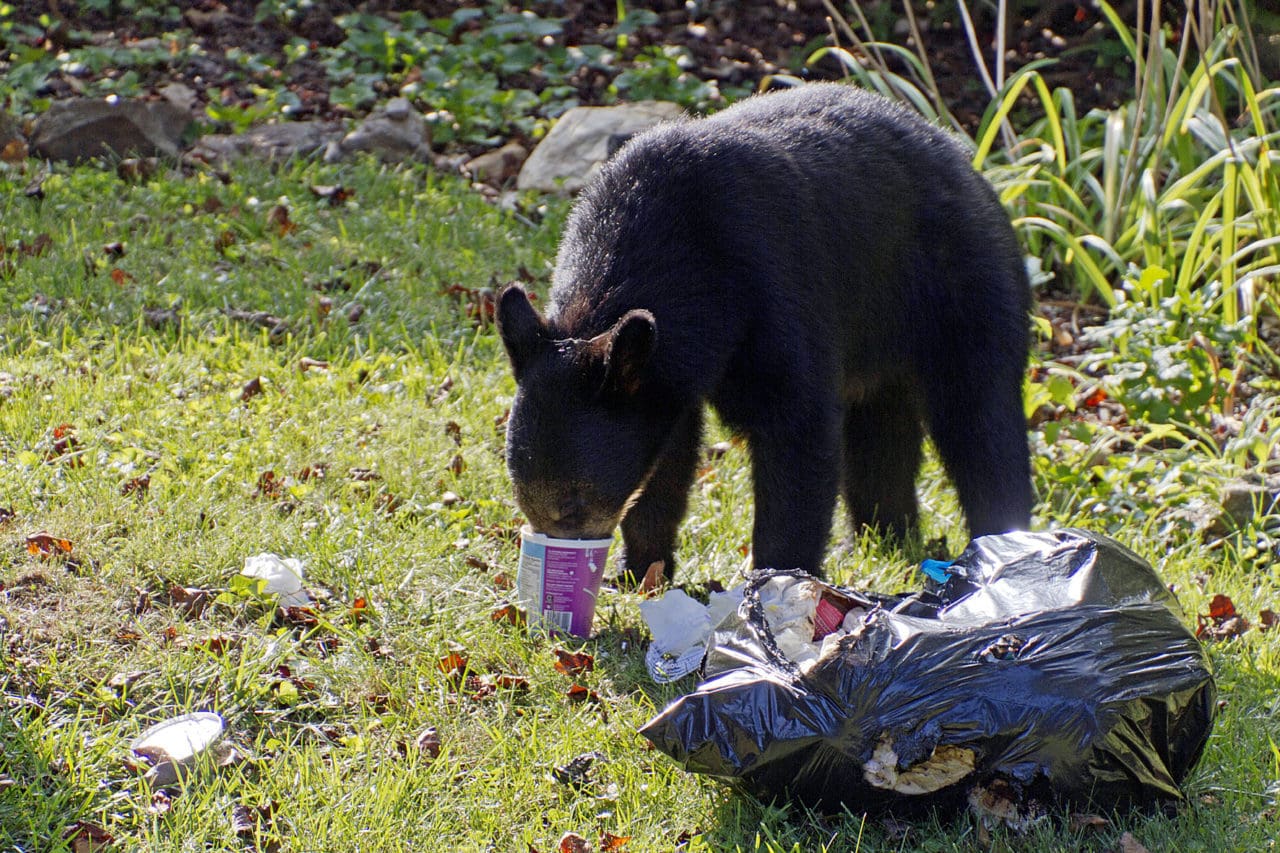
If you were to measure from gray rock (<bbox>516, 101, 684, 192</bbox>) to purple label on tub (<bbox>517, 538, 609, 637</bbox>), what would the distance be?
159 inches

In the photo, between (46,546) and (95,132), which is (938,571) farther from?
(95,132)

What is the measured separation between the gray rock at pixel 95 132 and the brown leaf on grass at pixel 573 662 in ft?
16.4

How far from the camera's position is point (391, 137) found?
778 centimetres

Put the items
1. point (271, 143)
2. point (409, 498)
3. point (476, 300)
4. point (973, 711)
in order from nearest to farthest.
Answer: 1. point (973, 711)
2. point (409, 498)
3. point (476, 300)
4. point (271, 143)

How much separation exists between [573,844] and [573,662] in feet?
2.42

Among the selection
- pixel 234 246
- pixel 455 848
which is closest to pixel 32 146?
pixel 234 246

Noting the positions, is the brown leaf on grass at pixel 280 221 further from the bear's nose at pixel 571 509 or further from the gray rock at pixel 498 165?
the bear's nose at pixel 571 509

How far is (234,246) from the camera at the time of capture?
6.28 metres

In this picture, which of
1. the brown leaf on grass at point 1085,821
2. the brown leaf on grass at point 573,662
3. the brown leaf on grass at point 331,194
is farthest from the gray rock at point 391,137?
the brown leaf on grass at point 1085,821

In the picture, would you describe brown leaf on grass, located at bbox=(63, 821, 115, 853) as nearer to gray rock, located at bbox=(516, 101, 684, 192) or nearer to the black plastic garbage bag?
the black plastic garbage bag

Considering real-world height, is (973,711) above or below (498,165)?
above

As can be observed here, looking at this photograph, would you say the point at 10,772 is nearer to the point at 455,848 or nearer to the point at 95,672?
the point at 95,672

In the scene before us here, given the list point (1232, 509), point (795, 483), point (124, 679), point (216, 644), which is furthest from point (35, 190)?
point (1232, 509)

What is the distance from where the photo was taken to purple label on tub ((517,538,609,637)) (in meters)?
3.50
